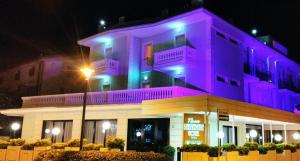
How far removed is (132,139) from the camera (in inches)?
840

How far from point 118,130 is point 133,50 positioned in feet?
24.0

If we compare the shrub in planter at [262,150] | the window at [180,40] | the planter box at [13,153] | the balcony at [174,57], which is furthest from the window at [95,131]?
the shrub in planter at [262,150]

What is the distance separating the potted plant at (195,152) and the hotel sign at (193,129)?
133cm

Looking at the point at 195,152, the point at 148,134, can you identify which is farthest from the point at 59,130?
the point at 195,152

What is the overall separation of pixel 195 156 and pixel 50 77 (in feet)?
92.9

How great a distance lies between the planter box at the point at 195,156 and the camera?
535 inches

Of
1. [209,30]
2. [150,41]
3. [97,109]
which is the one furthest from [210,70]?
[97,109]

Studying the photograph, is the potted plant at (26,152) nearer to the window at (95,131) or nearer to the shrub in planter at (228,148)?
the window at (95,131)

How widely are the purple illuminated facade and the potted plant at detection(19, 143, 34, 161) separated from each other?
975 cm

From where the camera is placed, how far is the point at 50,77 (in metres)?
38.2

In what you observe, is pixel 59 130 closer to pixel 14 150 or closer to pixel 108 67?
pixel 108 67

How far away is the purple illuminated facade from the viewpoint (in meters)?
22.5

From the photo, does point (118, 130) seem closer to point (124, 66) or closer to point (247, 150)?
point (124, 66)

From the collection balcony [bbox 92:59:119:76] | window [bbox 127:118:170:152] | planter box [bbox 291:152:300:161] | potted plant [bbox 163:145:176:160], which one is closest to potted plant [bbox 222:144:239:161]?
potted plant [bbox 163:145:176:160]
